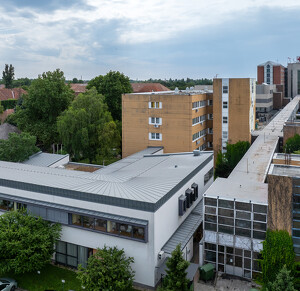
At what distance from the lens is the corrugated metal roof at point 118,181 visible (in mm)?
19500

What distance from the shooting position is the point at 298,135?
116 feet

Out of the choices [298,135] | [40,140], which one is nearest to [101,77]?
[40,140]

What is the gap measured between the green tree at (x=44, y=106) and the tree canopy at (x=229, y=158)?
23997 mm

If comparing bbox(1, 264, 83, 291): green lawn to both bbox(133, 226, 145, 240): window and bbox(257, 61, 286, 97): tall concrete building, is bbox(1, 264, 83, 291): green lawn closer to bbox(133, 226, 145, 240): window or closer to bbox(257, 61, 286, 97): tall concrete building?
bbox(133, 226, 145, 240): window

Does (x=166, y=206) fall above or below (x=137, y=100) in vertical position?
below

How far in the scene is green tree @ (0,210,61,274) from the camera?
18.8 m

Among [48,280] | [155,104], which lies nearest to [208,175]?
[155,104]

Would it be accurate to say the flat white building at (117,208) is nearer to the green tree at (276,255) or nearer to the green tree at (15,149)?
the green tree at (276,255)

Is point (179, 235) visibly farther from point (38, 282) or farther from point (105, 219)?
point (38, 282)

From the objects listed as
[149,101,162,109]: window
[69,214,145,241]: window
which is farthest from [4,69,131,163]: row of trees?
[69,214,145,241]: window

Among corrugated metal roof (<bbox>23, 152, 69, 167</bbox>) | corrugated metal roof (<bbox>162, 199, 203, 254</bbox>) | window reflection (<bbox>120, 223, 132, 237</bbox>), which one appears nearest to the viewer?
window reflection (<bbox>120, 223, 132, 237</bbox>)

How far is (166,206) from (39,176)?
389 inches

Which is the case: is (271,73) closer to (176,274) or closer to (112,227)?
(112,227)

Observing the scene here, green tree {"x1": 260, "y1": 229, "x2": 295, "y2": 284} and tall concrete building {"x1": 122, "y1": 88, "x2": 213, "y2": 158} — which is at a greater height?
tall concrete building {"x1": 122, "y1": 88, "x2": 213, "y2": 158}
